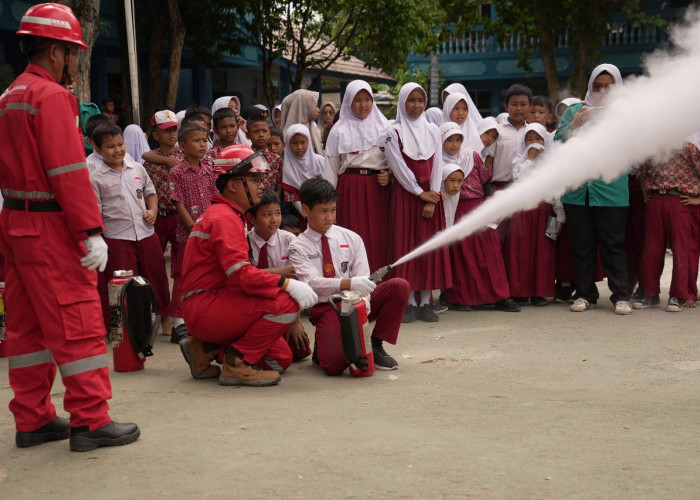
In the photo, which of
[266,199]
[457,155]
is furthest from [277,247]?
[457,155]

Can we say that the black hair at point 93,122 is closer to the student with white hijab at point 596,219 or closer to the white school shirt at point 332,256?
the white school shirt at point 332,256

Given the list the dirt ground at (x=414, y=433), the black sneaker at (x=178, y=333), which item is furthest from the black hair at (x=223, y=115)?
the dirt ground at (x=414, y=433)

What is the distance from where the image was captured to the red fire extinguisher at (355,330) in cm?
549

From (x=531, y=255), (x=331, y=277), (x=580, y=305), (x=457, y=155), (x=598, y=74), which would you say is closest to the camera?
(x=331, y=277)

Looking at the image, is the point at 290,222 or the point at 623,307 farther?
the point at 623,307

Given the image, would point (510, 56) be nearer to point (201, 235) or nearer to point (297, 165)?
point (297, 165)

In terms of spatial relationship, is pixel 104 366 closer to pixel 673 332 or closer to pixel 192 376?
pixel 192 376

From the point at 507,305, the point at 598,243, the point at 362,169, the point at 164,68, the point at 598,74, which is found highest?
the point at 164,68

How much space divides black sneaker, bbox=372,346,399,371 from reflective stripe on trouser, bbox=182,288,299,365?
2.46ft

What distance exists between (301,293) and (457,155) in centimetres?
349

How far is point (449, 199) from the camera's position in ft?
27.1

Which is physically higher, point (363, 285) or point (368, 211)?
point (368, 211)

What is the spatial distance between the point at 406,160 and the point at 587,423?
3.86m

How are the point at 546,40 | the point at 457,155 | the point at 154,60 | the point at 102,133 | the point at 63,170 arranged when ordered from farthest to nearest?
the point at 546,40, the point at 154,60, the point at 457,155, the point at 102,133, the point at 63,170
